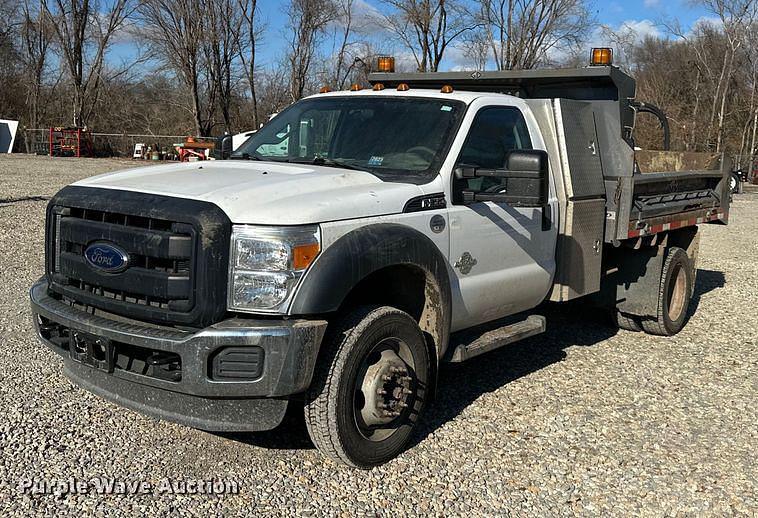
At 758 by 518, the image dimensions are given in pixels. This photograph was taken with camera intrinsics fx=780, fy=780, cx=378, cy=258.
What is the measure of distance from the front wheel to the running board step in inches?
13.2

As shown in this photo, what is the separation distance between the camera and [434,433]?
4.87 meters

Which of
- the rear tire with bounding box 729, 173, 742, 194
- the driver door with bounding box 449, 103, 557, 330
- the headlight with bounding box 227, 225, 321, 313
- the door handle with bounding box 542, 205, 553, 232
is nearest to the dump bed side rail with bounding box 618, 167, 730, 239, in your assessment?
the rear tire with bounding box 729, 173, 742, 194

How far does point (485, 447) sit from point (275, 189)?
201 cm

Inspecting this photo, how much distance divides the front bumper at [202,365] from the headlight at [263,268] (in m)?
0.11

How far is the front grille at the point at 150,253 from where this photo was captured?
369 centimetres

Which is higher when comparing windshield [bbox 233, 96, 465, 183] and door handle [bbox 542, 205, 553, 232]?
windshield [bbox 233, 96, 465, 183]

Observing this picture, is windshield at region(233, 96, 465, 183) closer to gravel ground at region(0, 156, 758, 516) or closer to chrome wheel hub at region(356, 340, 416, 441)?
chrome wheel hub at region(356, 340, 416, 441)

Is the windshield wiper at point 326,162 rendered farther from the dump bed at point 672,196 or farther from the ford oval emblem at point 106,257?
the dump bed at point 672,196

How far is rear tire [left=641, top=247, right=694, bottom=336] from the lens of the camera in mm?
7242

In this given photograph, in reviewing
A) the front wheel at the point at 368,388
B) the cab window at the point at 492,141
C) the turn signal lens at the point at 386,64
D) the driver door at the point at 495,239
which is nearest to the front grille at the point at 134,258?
the front wheel at the point at 368,388

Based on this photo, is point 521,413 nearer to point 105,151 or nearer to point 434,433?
point 434,433

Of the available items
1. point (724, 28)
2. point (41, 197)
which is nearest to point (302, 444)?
point (41, 197)

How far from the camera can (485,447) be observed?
469 centimetres

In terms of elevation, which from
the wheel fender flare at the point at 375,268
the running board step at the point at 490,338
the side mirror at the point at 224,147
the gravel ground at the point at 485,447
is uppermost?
the side mirror at the point at 224,147
